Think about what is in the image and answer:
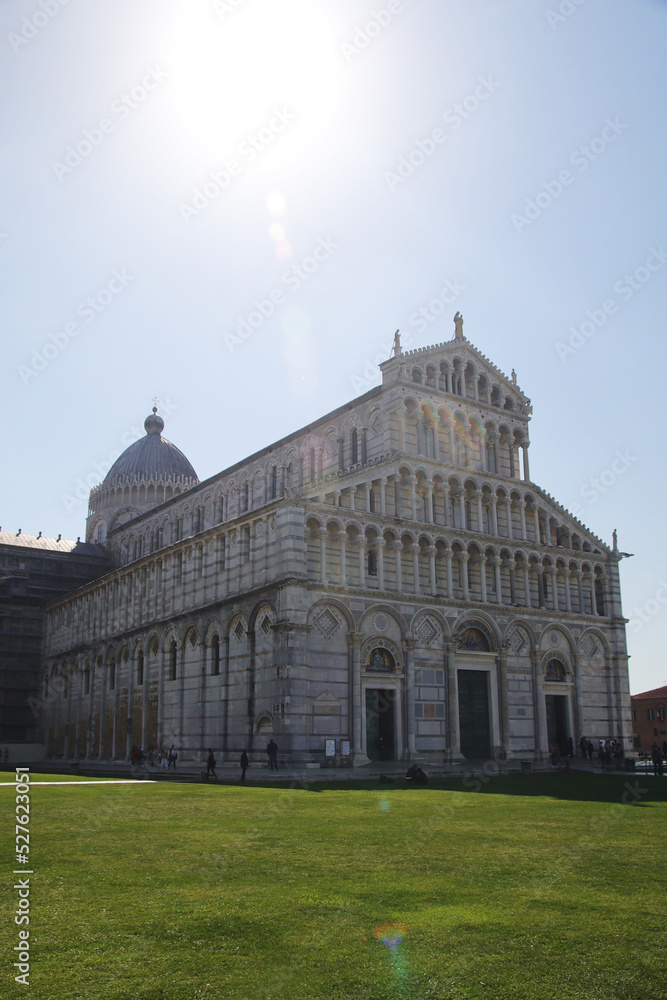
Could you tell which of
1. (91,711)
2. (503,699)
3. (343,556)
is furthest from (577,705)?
(91,711)

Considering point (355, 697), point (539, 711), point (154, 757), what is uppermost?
point (355, 697)

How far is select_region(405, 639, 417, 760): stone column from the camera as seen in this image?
1569 inches

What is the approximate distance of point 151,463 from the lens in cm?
7644

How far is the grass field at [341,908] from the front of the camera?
24.1ft

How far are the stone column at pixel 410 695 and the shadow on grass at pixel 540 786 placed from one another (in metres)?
6.15

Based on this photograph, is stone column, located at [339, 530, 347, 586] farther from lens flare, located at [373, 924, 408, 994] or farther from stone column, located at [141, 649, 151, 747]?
lens flare, located at [373, 924, 408, 994]

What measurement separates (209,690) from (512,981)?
3708 centimetres

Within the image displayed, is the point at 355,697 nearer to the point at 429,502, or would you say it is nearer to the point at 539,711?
the point at 429,502

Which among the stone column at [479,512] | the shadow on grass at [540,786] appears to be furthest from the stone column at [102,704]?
the shadow on grass at [540,786]

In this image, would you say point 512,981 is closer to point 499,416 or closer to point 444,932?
point 444,932

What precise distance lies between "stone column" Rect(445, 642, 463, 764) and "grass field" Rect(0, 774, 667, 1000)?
24.2 metres

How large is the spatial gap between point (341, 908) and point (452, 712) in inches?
1320

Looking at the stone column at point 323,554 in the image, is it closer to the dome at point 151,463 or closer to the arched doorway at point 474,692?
the arched doorway at point 474,692

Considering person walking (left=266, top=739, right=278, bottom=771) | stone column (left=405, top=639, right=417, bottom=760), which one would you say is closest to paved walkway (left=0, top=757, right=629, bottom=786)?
person walking (left=266, top=739, right=278, bottom=771)
